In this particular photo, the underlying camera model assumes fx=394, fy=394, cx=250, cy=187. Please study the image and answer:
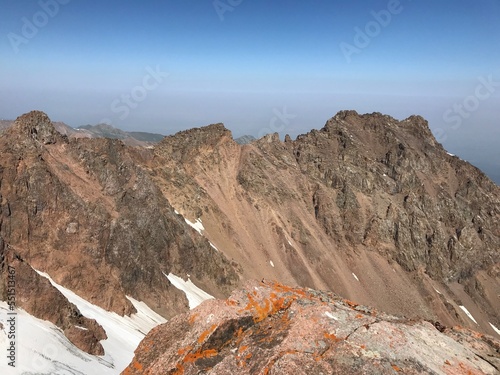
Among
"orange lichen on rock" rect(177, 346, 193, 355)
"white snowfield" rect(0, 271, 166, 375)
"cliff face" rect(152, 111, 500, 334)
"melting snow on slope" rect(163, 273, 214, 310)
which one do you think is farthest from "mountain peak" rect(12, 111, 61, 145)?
"orange lichen on rock" rect(177, 346, 193, 355)

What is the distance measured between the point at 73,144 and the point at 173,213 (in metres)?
23.0

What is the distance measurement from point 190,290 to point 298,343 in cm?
5940

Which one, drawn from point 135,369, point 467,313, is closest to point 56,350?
point 135,369

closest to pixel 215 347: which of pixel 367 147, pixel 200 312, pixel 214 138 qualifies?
pixel 200 312

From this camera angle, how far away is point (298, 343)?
1104cm

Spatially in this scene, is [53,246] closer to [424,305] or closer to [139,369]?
[139,369]

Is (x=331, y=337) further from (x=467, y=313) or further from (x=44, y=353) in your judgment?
(x=467, y=313)

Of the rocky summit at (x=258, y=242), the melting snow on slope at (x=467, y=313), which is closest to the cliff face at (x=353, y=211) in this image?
the rocky summit at (x=258, y=242)

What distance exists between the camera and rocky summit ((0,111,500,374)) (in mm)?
12062

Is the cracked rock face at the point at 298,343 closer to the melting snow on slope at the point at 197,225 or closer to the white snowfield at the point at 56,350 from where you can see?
the white snowfield at the point at 56,350

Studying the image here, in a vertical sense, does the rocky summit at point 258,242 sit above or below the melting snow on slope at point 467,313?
above

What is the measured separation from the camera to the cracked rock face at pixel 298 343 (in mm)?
10328

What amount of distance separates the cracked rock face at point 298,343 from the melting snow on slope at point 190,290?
52160mm

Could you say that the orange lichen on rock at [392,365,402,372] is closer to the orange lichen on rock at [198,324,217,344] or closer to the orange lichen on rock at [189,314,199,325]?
the orange lichen on rock at [198,324,217,344]
